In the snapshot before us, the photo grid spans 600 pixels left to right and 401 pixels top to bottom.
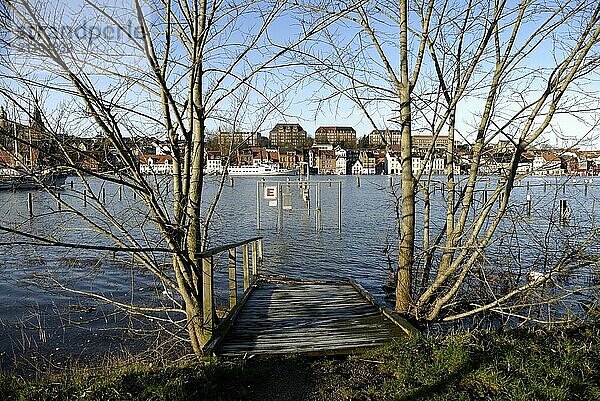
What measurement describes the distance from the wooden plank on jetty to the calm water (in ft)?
3.70

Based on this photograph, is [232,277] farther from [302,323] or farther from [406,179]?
[406,179]

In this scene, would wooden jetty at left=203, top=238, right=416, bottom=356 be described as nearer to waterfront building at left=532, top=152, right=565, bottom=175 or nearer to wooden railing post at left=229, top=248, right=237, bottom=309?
wooden railing post at left=229, top=248, right=237, bottom=309

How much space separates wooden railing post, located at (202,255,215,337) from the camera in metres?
5.29

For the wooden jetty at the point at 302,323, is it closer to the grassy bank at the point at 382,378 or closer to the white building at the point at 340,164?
the grassy bank at the point at 382,378

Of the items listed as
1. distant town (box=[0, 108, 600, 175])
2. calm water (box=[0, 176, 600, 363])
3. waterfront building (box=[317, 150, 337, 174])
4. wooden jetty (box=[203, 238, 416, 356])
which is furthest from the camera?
waterfront building (box=[317, 150, 337, 174])

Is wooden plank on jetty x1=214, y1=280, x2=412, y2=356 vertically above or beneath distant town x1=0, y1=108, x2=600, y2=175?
beneath

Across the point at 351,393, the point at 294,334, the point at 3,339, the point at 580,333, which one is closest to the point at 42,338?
the point at 3,339

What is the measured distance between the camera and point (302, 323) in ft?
21.0

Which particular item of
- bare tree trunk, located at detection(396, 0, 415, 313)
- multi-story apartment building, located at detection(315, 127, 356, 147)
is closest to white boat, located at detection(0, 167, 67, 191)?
bare tree trunk, located at detection(396, 0, 415, 313)

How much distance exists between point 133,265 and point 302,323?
Result: 3059mm

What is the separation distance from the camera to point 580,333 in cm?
581

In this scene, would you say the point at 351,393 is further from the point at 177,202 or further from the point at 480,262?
the point at 480,262

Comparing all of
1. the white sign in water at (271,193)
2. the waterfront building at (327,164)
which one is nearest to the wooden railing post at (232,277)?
the white sign in water at (271,193)

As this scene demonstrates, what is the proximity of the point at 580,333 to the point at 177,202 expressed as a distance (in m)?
4.55
